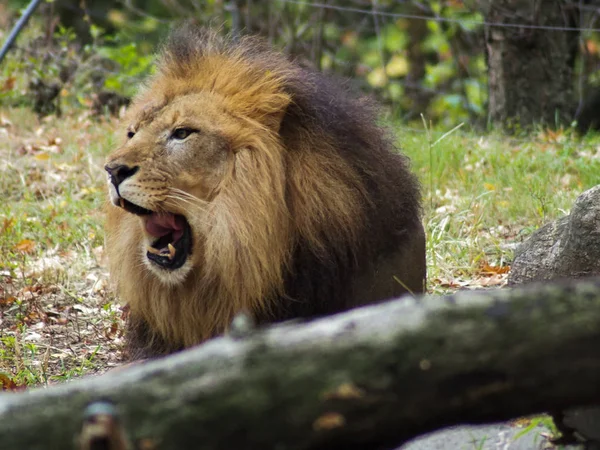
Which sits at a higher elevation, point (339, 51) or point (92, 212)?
point (339, 51)

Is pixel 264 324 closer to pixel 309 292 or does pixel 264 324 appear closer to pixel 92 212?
pixel 309 292

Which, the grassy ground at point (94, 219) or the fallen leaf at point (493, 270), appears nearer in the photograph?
the grassy ground at point (94, 219)

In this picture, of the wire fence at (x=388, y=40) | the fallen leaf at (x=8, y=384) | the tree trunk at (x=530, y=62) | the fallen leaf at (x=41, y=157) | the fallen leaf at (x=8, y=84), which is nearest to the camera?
the fallen leaf at (x=8, y=384)

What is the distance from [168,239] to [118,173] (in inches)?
12.6

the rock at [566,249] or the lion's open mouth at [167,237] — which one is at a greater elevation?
the lion's open mouth at [167,237]

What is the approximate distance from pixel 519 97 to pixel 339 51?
4.76m

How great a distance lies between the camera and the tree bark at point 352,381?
5.25 feet

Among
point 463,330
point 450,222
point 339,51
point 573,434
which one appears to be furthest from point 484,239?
point 339,51

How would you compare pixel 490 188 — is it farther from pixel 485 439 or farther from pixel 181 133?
pixel 485 439

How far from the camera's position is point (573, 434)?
2445 millimetres

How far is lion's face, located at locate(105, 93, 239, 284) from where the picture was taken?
10.4ft

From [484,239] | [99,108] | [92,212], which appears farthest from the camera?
[99,108]

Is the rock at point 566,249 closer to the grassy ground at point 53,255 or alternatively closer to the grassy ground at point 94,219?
the grassy ground at point 94,219

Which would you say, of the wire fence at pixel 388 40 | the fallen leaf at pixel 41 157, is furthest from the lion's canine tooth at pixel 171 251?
the wire fence at pixel 388 40
